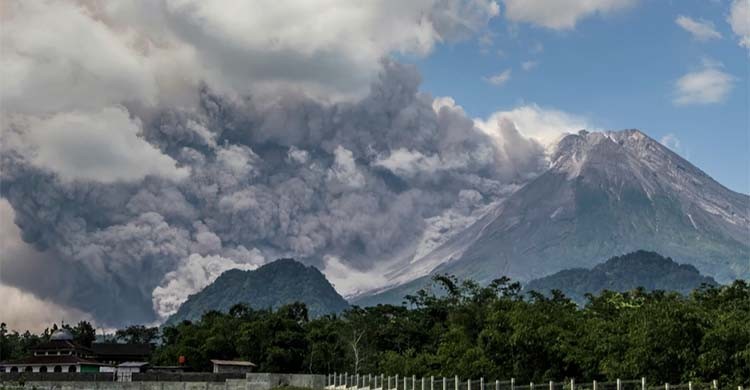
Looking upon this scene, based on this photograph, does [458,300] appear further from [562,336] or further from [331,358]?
[562,336]

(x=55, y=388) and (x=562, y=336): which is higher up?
(x=562, y=336)

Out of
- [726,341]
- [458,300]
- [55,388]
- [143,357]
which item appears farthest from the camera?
[143,357]

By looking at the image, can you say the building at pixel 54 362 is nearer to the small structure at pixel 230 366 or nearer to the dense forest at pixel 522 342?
the dense forest at pixel 522 342

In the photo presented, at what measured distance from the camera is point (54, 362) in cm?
14162

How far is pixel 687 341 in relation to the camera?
2173 inches

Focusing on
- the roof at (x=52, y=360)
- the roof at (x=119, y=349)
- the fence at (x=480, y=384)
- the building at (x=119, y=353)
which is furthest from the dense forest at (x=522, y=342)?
the roof at (x=52, y=360)

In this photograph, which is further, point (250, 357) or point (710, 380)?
point (250, 357)

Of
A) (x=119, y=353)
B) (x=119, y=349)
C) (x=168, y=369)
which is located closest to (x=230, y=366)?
(x=168, y=369)

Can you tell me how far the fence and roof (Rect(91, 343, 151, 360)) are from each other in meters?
59.0

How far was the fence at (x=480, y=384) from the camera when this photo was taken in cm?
4834

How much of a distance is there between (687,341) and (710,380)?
8.78 ft

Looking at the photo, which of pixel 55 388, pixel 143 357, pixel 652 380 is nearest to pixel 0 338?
pixel 143 357

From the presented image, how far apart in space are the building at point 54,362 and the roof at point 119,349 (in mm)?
16111

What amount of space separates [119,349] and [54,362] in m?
23.6
